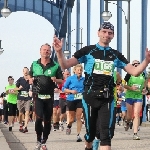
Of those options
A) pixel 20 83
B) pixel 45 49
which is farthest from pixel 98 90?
pixel 20 83

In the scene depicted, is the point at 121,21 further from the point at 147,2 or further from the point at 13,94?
the point at 13,94

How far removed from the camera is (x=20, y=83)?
1764 centimetres

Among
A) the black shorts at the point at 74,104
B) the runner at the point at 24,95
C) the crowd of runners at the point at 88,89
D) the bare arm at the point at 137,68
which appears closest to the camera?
the bare arm at the point at 137,68

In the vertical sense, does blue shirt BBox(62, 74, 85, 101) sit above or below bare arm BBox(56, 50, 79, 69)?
below

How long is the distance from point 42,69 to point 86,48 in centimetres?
320

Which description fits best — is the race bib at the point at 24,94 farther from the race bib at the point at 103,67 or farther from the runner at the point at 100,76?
the race bib at the point at 103,67

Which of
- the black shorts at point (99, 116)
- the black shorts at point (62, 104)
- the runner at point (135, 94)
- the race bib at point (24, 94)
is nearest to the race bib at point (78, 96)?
the runner at point (135, 94)

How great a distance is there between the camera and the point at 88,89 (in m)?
7.96

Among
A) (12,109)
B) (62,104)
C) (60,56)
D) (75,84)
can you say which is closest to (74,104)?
(75,84)

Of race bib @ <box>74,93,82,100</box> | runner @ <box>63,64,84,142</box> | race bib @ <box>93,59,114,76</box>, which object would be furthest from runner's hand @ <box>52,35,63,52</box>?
race bib @ <box>74,93,82,100</box>

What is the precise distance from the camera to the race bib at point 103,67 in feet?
26.0

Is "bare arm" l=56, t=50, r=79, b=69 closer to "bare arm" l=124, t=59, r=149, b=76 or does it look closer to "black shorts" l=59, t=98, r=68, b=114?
"bare arm" l=124, t=59, r=149, b=76

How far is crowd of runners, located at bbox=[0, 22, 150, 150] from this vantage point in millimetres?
7836

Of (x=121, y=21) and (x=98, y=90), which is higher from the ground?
(x=121, y=21)
